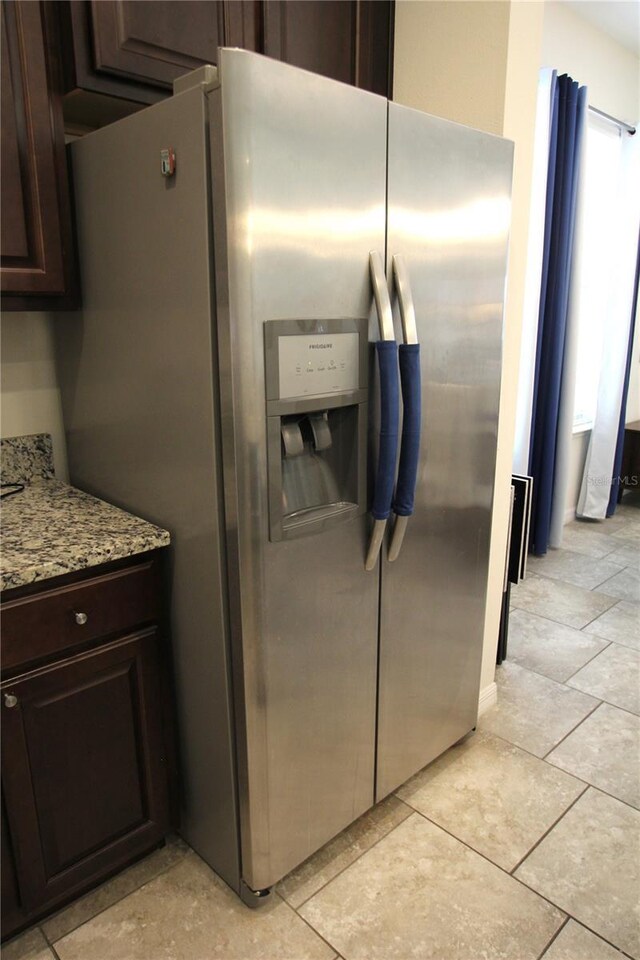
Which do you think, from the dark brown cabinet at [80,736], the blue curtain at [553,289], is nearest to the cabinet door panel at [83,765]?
the dark brown cabinet at [80,736]

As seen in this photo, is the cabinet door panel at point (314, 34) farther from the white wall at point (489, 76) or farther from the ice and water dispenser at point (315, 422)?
the ice and water dispenser at point (315, 422)

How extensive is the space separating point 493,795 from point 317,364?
55.4 inches

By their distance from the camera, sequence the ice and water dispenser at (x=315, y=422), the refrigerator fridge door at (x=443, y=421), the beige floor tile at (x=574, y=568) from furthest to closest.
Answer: the beige floor tile at (x=574, y=568) < the refrigerator fridge door at (x=443, y=421) < the ice and water dispenser at (x=315, y=422)

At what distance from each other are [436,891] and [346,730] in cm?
44

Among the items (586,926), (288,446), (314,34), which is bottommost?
(586,926)

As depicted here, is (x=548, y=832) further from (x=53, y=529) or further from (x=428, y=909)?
(x=53, y=529)

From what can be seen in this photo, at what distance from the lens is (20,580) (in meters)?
1.28

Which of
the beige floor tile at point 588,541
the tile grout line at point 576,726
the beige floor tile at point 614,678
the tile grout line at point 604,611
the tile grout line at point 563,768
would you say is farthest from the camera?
the beige floor tile at point 588,541

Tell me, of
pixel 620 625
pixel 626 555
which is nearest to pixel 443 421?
pixel 620 625

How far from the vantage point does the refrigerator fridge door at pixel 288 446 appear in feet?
3.92

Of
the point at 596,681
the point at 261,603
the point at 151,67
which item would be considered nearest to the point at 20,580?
the point at 261,603

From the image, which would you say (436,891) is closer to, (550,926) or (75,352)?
(550,926)

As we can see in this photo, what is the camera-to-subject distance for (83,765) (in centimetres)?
148

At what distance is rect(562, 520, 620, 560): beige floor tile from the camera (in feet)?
12.6
